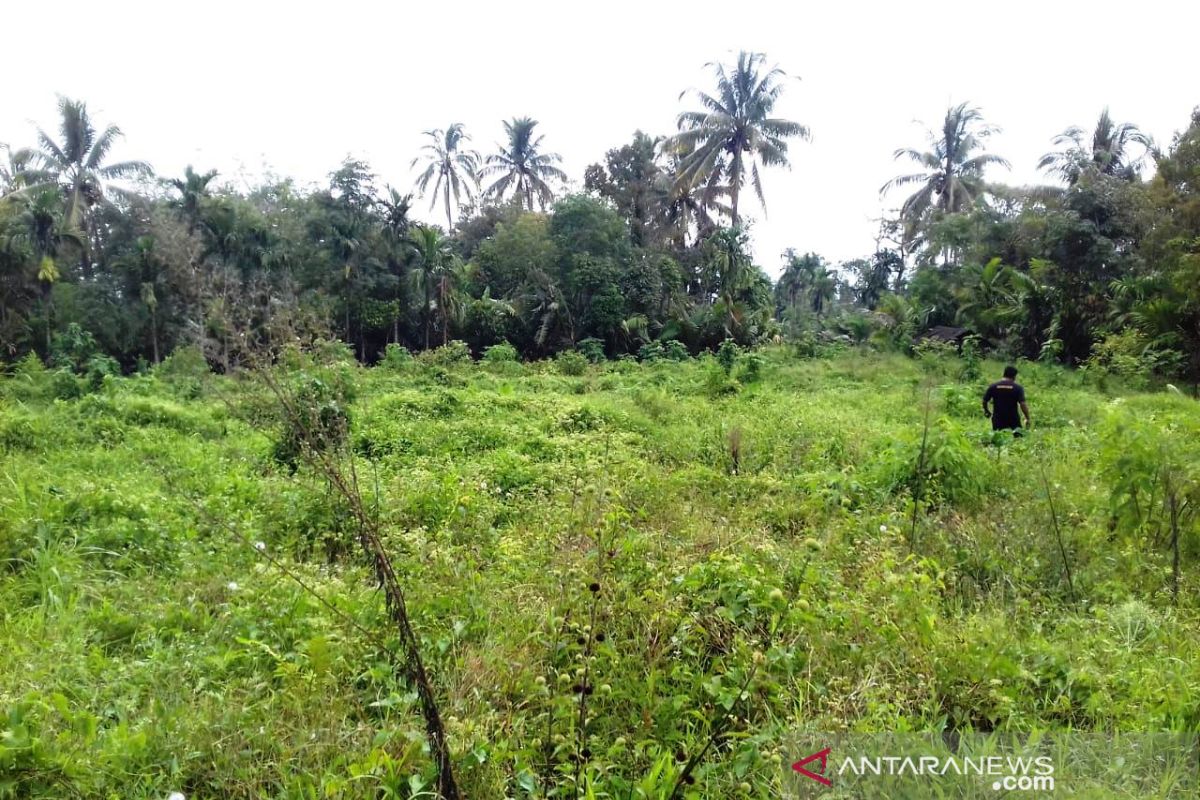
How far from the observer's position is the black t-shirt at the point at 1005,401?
711cm

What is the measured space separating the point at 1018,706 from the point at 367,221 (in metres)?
22.7

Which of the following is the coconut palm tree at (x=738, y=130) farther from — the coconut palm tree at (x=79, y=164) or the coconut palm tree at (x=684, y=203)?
the coconut palm tree at (x=79, y=164)

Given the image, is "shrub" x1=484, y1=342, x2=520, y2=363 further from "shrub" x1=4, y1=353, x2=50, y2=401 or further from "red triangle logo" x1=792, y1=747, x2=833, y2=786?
"red triangle logo" x1=792, y1=747, x2=833, y2=786

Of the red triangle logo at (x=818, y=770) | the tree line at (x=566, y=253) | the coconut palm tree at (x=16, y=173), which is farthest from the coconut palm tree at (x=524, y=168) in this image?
the red triangle logo at (x=818, y=770)

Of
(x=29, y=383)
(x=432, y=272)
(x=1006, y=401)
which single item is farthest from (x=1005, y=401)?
(x=432, y=272)

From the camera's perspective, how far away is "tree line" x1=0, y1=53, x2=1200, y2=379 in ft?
59.2

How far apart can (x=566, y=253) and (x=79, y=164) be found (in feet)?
52.6

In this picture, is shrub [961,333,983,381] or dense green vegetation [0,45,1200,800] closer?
dense green vegetation [0,45,1200,800]

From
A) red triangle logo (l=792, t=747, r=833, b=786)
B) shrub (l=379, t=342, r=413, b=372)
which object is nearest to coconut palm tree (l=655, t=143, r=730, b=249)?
shrub (l=379, t=342, r=413, b=372)

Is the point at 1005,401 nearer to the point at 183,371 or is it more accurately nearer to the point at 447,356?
the point at 447,356

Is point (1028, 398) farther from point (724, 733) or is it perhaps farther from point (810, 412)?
point (724, 733)

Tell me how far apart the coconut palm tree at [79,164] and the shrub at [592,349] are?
51.6 ft

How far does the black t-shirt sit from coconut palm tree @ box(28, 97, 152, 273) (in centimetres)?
2515

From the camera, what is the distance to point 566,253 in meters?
22.9
